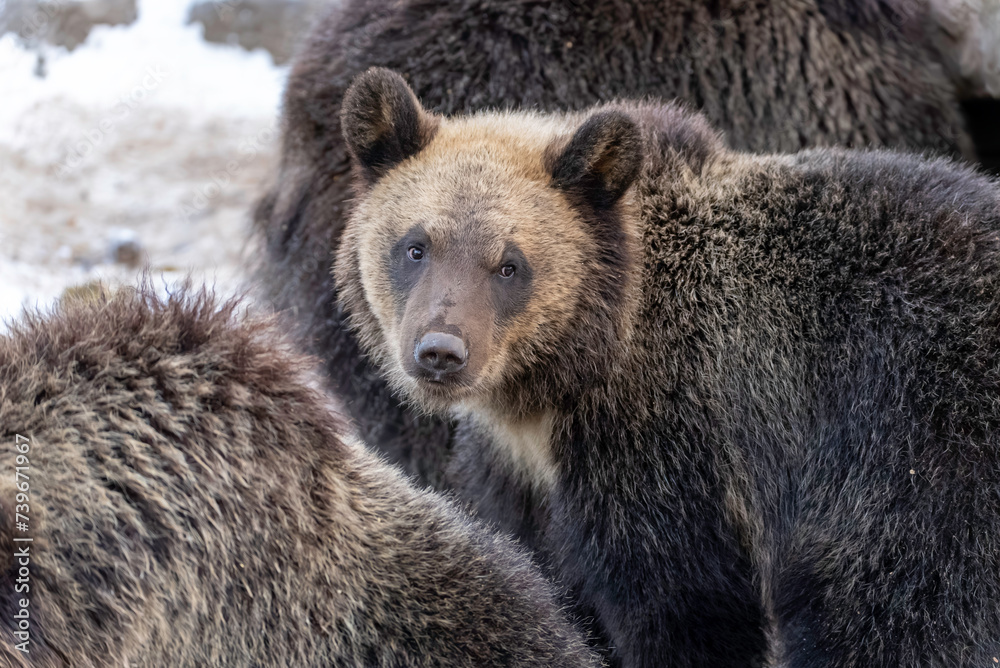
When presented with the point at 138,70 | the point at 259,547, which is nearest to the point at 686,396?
the point at 259,547

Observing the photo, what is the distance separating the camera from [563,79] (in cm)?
700

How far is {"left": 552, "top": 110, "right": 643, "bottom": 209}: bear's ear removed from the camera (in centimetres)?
480

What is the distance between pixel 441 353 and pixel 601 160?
122 centimetres

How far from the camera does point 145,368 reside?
343 centimetres

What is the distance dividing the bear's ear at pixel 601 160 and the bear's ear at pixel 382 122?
2.40 ft

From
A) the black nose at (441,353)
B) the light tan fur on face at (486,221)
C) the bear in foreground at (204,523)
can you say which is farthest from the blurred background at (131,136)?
the bear in foreground at (204,523)

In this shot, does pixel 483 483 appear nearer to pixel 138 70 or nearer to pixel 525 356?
pixel 525 356

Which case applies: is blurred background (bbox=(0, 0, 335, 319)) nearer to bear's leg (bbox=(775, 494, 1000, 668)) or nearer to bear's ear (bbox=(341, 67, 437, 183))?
bear's ear (bbox=(341, 67, 437, 183))

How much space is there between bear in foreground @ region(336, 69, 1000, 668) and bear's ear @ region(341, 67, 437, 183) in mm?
11

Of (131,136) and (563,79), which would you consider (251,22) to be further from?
(563,79)

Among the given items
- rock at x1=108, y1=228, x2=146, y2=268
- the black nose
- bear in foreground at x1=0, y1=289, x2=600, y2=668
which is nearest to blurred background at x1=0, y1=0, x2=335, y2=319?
rock at x1=108, y1=228, x2=146, y2=268

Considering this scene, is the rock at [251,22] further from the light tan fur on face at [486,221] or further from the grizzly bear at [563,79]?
the light tan fur on face at [486,221]

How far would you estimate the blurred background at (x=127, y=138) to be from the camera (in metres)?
9.17

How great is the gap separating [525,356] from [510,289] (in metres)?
0.34
